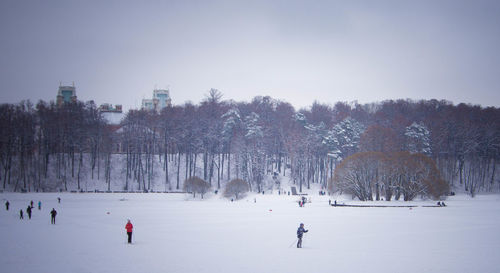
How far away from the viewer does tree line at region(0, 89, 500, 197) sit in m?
68.5

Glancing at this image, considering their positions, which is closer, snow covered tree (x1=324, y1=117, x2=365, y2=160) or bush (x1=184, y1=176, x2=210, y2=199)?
bush (x1=184, y1=176, x2=210, y2=199)

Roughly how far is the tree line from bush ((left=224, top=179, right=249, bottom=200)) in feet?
27.1

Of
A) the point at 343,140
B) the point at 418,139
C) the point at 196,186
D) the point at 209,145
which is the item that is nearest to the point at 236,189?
the point at 196,186

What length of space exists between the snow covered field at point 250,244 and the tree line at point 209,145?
34.1m

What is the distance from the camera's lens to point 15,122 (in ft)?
225

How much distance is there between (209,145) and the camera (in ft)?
244

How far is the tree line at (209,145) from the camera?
68500mm

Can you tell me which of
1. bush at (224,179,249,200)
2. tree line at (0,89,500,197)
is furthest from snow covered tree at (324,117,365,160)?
bush at (224,179,249,200)

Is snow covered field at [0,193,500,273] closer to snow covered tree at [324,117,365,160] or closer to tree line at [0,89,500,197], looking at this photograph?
tree line at [0,89,500,197]

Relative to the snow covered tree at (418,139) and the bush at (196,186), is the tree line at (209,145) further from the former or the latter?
the bush at (196,186)

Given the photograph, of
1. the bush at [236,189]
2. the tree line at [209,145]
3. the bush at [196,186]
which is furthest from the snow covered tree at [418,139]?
the bush at [196,186]

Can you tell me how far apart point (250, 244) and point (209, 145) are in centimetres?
5409

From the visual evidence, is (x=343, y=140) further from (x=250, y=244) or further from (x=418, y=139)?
(x=250, y=244)

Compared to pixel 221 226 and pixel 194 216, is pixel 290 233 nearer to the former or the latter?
pixel 221 226
